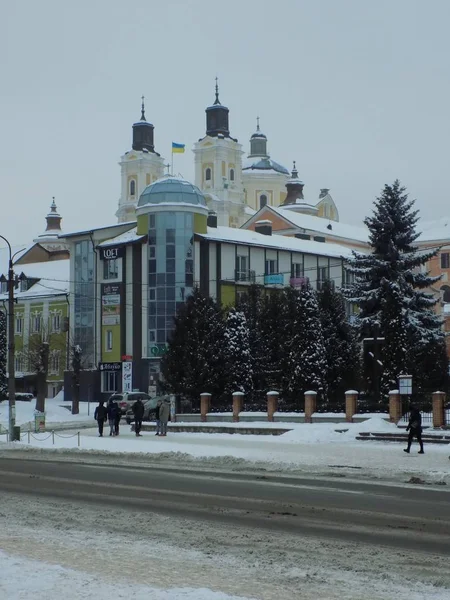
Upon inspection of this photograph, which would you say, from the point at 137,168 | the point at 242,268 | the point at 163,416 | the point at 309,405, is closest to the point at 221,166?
the point at 137,168

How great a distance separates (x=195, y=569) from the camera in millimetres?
10273

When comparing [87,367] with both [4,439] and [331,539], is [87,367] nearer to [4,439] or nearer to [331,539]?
[4,439]

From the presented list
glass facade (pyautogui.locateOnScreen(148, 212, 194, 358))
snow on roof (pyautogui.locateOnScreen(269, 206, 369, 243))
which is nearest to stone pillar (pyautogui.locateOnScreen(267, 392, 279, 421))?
glass facade (pyautogui.locateOnScreen(148, 212, 194, 358))

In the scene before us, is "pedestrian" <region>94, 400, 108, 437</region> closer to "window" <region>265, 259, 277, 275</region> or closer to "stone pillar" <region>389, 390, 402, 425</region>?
"stone pillar" <region>389, 390, 402, 425</region>

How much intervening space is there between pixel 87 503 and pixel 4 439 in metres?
25.8

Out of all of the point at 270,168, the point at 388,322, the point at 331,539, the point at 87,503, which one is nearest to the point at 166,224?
the point at 388,322

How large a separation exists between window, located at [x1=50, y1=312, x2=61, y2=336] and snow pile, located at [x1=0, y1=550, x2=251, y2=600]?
72992mm

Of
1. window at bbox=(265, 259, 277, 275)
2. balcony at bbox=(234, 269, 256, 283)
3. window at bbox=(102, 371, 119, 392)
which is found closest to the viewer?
window at bbox=(102, 371, 119, 392)

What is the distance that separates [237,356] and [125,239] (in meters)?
23.1

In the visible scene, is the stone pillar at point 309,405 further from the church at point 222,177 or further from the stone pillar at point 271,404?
the church at point 222,177

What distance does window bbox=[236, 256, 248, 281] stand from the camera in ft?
248

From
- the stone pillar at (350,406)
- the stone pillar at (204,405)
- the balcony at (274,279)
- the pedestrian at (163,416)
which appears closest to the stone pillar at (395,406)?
the stone pillar at (350,406)

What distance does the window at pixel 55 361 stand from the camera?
265 ft

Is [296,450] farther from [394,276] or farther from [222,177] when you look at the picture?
[222,177]
